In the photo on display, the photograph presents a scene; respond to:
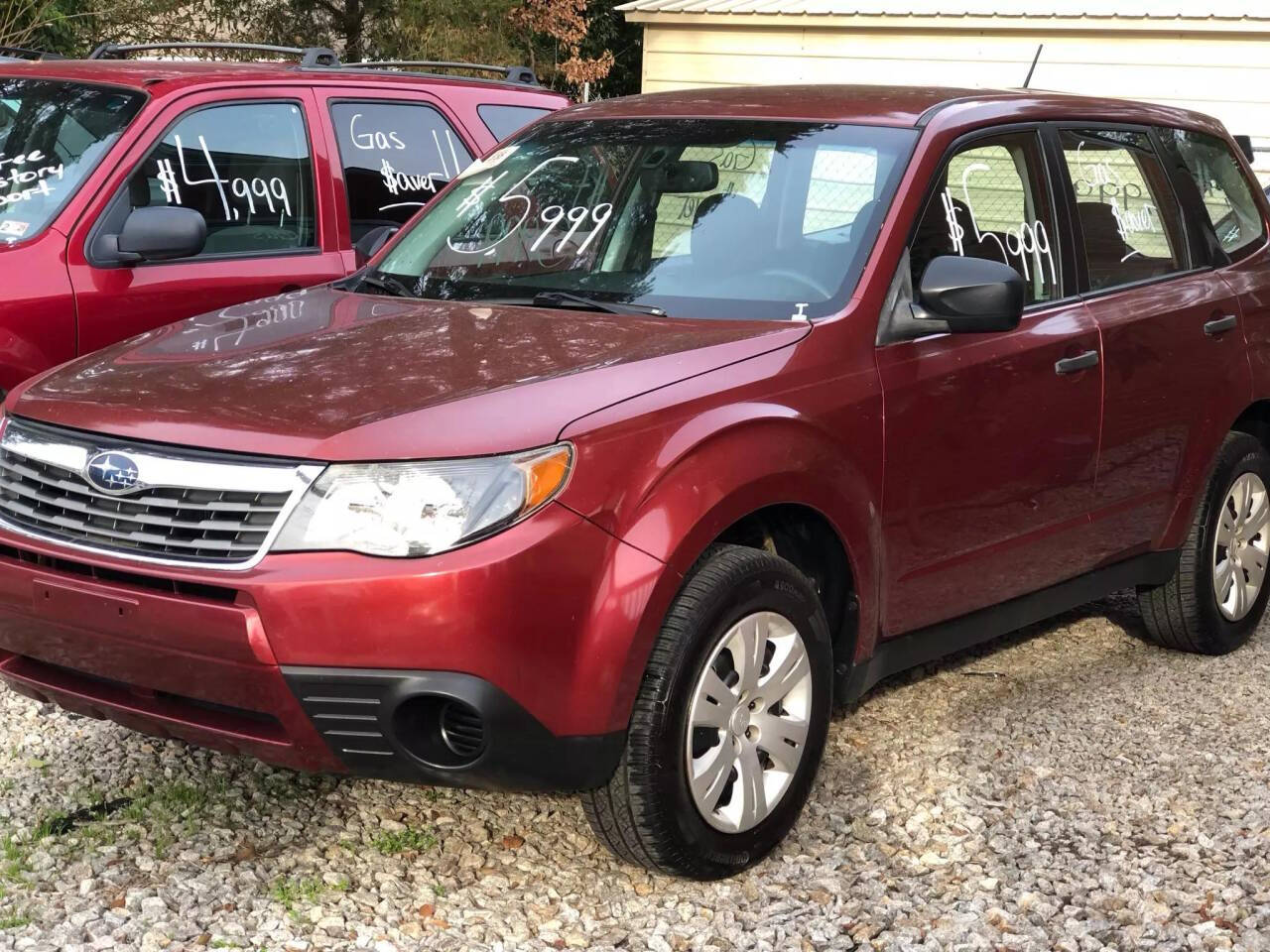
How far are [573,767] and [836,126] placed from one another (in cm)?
203

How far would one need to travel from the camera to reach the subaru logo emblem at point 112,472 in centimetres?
358

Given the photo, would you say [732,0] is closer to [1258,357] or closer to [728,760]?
[1258,357]

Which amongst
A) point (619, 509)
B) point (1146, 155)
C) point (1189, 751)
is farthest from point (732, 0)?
point (619, 509)

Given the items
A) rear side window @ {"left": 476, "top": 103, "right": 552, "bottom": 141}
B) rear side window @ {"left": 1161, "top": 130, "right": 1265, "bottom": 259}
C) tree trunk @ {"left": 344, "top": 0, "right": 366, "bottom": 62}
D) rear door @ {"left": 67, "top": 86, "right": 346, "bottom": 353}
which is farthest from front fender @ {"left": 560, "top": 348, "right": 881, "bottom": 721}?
tree trunk @ {"left": 344, "top": 0, "right": 366, "bottom": 62}

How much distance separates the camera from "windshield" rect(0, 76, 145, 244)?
19.0 feet

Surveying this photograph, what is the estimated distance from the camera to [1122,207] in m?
5.31

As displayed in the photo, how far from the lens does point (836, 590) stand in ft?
13.9

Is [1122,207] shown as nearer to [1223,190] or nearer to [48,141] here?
[1223,190]

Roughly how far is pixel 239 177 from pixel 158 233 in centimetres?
65

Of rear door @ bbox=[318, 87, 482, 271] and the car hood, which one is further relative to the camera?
rear door @ bbox=[318, 87, 482, 271]

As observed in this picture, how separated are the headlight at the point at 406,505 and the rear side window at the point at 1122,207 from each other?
7.92ft

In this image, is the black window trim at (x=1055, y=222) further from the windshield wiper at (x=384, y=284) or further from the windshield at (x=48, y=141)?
the windshield at (x=48, y=141)

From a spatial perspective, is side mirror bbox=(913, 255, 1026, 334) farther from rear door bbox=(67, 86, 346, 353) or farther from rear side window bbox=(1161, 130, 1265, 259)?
rear door bbox=(67, 86, 346, 353)

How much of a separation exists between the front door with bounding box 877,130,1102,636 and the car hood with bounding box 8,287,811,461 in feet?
1.55
